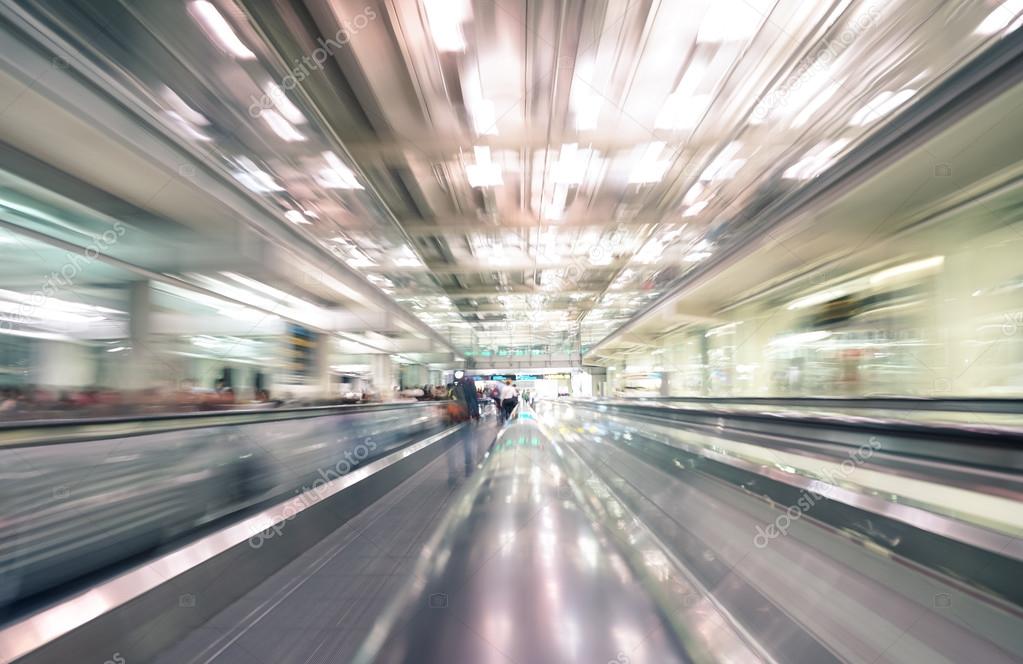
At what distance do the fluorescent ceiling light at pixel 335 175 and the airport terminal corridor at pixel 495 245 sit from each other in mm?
72

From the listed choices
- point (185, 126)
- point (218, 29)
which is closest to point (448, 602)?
point (218, 29)

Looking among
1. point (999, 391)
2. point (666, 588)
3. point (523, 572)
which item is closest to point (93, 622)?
point (523, 572)

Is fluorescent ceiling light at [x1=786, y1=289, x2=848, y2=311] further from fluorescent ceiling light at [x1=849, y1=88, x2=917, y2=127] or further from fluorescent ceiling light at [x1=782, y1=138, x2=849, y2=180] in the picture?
fluorescent ceiling light at [x1=849, y1=88, x2=917, y2=127]

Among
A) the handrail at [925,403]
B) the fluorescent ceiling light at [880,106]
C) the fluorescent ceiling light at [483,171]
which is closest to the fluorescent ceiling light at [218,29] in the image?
the fluorescent ceiling light at [483,171]

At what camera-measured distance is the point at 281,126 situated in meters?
5.85

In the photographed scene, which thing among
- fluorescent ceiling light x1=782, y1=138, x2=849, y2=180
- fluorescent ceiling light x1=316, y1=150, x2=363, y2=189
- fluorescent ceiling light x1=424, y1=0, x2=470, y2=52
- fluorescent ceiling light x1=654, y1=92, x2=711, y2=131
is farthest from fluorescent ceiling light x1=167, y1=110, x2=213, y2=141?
fluorescent ceiling light x1=782, y1=138, x2=849, y2=180

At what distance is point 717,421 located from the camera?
6.82 metres

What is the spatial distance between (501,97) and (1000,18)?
5.46 metres

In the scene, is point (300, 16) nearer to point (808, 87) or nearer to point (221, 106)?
Answer: point (221, 106)

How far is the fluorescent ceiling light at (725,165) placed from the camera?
6968 mm

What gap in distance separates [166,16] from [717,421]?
8.82 metres

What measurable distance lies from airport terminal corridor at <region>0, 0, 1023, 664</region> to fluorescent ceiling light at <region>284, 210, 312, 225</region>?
23 cm

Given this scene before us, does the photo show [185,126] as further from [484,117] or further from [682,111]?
[682,111]

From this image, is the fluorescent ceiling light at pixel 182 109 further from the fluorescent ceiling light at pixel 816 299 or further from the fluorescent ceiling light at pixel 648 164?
the fluorescent ceiling light at pixel 816 299
